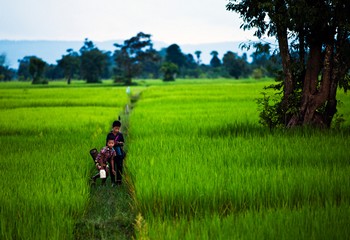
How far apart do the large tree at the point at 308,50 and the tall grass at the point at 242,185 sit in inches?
65.0

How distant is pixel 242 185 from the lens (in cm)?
511

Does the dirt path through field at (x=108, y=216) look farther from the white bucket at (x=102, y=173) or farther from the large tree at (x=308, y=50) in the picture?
the large tree at (x=308, y=50)

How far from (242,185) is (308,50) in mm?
7396

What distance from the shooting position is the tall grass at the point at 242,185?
12.5 feet

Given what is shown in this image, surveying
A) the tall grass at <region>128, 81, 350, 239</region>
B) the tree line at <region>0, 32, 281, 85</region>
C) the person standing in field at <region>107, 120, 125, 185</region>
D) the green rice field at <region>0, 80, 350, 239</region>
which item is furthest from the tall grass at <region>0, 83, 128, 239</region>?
the tree line at <region>0, 32, 281, 85</region>

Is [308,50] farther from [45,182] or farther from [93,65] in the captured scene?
[93,65]

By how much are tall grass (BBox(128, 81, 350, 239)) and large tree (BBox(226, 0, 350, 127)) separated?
1.65 metres

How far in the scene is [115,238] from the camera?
430 centimetres

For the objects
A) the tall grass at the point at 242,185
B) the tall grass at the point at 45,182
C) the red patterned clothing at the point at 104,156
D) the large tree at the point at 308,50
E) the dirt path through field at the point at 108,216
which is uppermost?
the large tree at the point at 308,50

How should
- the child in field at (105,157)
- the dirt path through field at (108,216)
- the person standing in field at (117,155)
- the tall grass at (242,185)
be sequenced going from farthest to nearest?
the person standing in field at (117,155), the child in field at (105,157), the dirt path through field at (108,216), the tall grass at (242,185)

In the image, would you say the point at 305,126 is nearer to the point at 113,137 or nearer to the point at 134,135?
the point at 134,135

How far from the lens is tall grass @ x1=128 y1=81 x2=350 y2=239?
12.5 feet

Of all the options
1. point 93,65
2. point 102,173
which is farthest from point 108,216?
point 93,65

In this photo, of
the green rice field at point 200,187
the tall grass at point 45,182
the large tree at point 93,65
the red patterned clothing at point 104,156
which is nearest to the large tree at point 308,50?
the green rice field at point 200,187
